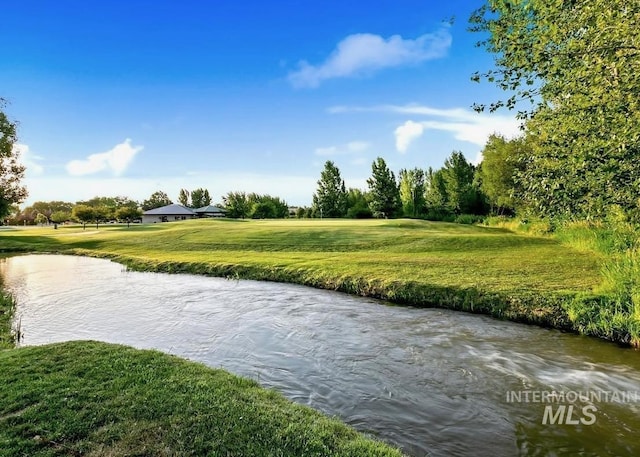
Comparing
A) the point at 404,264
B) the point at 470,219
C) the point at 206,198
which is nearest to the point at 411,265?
the point at 404,264

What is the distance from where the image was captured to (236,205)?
78.1 meters

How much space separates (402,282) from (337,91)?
67.2 feet

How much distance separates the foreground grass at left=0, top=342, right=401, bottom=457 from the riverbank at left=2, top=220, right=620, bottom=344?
733 centimetres

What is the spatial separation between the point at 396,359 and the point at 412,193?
55351 millimetres

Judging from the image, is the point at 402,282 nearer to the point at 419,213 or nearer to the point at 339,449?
the point at 339,449

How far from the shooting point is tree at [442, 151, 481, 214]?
5284 cm

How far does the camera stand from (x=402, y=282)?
40.8 feet

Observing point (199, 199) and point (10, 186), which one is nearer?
point (10, 186)

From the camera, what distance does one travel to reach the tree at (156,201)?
11561 cm

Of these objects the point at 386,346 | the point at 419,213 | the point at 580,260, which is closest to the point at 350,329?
the point at 386,346

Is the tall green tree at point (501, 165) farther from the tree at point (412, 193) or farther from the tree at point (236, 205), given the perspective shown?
the tree at point (236, 205)

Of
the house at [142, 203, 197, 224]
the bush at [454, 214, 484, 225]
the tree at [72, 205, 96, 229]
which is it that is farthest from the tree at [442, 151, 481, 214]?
the house at [142, 203, 197, 224]

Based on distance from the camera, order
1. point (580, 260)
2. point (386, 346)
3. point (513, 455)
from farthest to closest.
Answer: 1. point (580, 260)
2. point (386, 346)
3. point (513, 455)

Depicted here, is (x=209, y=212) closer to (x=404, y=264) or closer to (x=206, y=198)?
(x=206, y=198)
